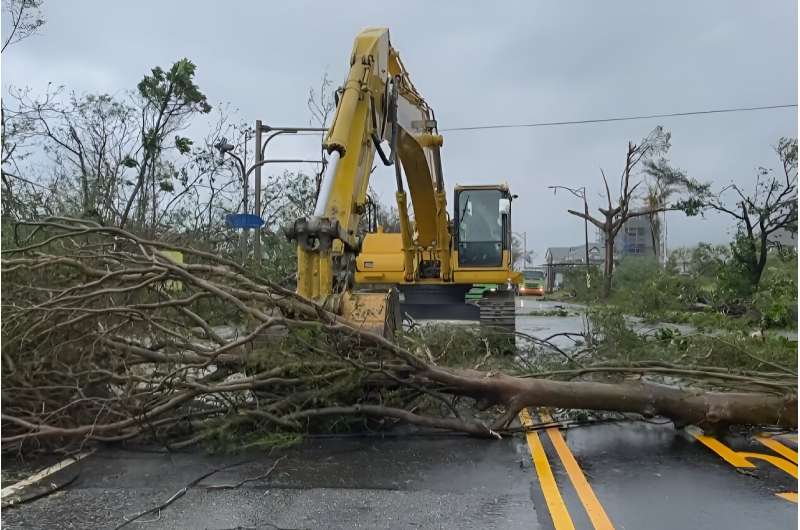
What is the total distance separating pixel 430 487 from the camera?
191 inches

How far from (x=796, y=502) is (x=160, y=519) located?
3969 mm

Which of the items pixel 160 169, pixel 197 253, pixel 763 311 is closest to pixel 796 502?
pixel 197 253

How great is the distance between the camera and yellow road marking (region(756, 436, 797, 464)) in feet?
18.1

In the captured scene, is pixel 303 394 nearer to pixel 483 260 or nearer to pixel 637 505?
pixel 637 505

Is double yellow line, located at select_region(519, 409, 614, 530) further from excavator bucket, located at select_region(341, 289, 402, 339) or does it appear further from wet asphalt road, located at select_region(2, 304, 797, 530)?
excavator bucket, located at select_region(341, 289, 402, 339)

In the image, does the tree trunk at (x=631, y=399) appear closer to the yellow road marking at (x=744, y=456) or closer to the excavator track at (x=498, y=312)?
the yellow road marking at (x=744, y=456)

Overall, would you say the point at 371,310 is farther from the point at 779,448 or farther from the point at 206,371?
the point at 779,448

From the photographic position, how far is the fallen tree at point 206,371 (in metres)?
5.49

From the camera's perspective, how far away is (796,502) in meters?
4.51

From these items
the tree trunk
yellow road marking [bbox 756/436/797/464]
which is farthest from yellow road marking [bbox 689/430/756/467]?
yellow road marking [bbox 756/436/797/464]

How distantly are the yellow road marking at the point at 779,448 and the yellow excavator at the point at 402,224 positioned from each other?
10.9ft

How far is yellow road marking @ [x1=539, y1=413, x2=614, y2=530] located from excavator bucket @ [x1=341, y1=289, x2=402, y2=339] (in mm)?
1727

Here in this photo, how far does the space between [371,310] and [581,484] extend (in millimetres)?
2466

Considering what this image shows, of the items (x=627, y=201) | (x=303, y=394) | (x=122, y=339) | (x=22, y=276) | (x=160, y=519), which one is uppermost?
(x=627, y=201)
